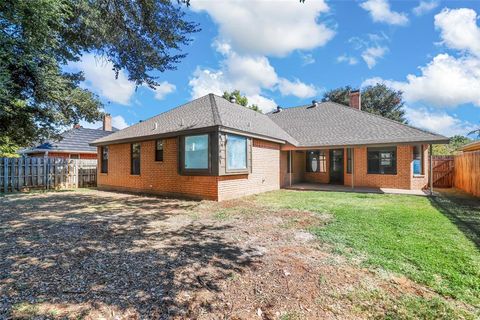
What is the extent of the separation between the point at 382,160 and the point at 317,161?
3.97 meters

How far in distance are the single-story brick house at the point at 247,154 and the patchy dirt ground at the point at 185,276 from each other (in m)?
4.12

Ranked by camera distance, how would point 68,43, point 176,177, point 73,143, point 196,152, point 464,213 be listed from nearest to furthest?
point 464,213 < point 68,43 < point 196,152 < point 176,177 < point 73,143

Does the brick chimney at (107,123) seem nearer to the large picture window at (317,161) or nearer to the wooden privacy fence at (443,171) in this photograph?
the large picture window at (317,161)

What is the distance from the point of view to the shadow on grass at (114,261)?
272 centimetres

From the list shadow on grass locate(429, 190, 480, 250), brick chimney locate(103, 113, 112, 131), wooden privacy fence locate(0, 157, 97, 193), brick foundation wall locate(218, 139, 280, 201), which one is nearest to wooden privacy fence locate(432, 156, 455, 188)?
shadow on grass locate(429, 190, 480, 250)

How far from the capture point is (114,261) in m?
3.74

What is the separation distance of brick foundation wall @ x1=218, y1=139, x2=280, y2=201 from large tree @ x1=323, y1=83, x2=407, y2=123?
2328cm

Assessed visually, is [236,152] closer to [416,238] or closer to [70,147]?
[416,238]

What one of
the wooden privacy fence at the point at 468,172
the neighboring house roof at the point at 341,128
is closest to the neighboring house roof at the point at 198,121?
the neighboring house roof at the point at 341,128

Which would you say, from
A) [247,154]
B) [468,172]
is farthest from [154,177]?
[468,172]

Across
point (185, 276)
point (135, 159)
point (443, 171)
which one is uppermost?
point (135, 159)

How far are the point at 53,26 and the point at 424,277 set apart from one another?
1110 cm

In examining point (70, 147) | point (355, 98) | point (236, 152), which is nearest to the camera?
point (236, 152)

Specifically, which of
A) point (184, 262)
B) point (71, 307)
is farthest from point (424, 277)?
point (71, 307)
